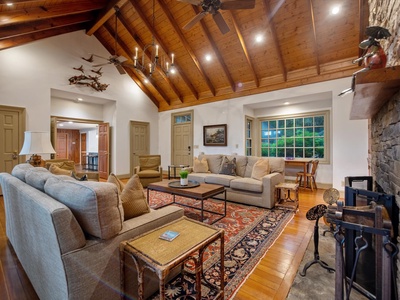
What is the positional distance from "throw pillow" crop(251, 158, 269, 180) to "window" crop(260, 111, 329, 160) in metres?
2.50

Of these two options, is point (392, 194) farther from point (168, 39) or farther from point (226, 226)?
point (168, 39)

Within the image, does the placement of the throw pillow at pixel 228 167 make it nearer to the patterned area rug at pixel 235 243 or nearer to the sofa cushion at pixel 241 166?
the sofa cushion at pixel 241 166

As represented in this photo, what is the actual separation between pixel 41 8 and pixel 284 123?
6.44m

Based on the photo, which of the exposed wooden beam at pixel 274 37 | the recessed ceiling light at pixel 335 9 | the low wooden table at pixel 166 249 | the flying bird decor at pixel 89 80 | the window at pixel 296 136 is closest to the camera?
the low wooden table at pixel 166 249

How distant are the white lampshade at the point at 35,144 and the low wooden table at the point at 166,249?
8.56ft

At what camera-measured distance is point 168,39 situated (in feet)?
17.6

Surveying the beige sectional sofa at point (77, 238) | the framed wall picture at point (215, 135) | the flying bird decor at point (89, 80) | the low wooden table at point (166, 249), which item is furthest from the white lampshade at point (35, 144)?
the framed wall picture at point (215, 135)

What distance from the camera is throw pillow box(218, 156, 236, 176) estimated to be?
168 inches

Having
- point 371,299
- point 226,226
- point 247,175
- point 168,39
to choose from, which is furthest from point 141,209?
point 168,39

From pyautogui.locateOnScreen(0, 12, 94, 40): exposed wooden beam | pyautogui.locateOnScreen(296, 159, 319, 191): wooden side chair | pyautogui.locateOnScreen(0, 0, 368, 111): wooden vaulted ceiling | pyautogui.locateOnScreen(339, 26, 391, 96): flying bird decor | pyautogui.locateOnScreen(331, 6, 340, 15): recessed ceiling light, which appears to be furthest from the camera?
pyautogui.locateOnScreen(296, 159, 319, 191): wooden side chair

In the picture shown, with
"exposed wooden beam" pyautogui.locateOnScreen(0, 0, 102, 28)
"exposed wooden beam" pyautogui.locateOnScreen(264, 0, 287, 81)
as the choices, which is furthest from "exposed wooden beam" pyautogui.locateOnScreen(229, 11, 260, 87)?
"exposed wooden beam" pyautogui.locateOnScreen(0, 0, 102, 28)

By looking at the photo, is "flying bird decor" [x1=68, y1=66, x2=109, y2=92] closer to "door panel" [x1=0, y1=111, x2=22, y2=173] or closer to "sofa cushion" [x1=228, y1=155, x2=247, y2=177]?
"door panel" [x1=0, y1=111, x2=22, y2=173]

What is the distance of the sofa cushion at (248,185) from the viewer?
341 cm

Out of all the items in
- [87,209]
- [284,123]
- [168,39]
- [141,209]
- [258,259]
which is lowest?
[258,259]
